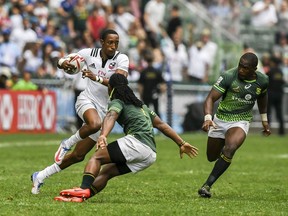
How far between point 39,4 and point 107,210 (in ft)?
69.2

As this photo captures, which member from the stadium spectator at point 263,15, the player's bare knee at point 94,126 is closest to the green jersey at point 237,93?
the player's bare knee at point 94,126

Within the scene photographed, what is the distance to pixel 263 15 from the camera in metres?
38.2

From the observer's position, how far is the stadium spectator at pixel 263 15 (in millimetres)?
38094

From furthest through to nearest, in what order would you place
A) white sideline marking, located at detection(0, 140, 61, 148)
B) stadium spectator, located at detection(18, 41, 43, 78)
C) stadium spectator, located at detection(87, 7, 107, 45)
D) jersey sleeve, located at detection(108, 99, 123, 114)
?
stadium spectator, located at detection(87, 7, 107, 45) < stadium spectator, located at detection(18, 41, 43, 78) < white sideline marking, located at detection(0, 140, 61, 148) < jersey sleeve, located at detection(108, 99, 123, 114)

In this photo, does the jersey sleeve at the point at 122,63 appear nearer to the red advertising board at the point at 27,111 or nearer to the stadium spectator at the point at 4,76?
the red advertising board at the point at 27,111

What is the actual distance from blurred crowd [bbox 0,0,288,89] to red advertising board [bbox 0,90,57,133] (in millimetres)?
504

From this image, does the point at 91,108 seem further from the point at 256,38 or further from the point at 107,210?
the point at 256,38

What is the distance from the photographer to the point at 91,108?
14.1 meters

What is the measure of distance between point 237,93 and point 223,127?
0.53 meters

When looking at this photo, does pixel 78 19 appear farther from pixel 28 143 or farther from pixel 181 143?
pixel 181 143

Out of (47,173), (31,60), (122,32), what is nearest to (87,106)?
(47,173)

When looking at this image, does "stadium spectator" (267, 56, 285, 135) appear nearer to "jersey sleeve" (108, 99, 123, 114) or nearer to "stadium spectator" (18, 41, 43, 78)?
"stadium spectator" (18, 41, 43, 78)

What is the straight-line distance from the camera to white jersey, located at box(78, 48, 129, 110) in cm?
1414

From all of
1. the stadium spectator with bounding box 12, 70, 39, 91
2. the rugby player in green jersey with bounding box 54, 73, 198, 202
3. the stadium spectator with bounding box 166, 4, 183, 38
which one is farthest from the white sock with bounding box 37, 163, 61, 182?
the stadium spectator with bounding box 166, 4, 183, 38
